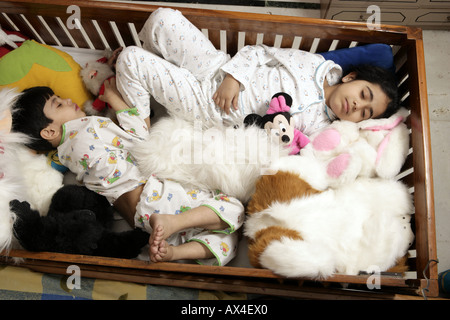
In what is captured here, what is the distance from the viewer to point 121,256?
1.01 meters

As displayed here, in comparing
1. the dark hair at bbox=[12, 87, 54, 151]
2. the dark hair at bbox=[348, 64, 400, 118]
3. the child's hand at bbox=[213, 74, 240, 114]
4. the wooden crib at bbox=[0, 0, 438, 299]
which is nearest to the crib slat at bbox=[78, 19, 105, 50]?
the wooden crib at bbox=[0, 0, 438, 299]

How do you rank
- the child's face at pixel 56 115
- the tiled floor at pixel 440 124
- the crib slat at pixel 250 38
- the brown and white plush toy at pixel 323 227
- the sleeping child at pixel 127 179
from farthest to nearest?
the tiled floor at pixel 440 124 < the crib slat at pixel 250 38 < the child's face at pixel 56 115 < the sleeping child at pixel 127 179 < the brown and white plush toy at pixel 323 227

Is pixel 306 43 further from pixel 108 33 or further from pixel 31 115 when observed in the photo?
pixel 31 115

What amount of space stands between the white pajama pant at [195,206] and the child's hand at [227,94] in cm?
33

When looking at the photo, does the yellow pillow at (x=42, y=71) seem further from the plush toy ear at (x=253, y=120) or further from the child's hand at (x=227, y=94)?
the plush toy ear at (x=253, y=120)

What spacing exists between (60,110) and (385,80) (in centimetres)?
118

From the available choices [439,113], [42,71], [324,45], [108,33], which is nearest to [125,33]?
[108,33]

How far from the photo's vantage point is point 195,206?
1.07 m

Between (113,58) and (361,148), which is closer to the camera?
(361,148)

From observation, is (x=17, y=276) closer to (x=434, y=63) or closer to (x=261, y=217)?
(x=261, y=217)

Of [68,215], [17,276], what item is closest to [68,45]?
[68,215]

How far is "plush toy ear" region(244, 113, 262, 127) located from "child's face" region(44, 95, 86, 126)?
2.09ft

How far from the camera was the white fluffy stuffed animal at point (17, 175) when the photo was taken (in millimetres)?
920

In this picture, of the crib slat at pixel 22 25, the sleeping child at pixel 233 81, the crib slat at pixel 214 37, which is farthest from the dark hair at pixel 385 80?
the crib slat at pixel 22 25
